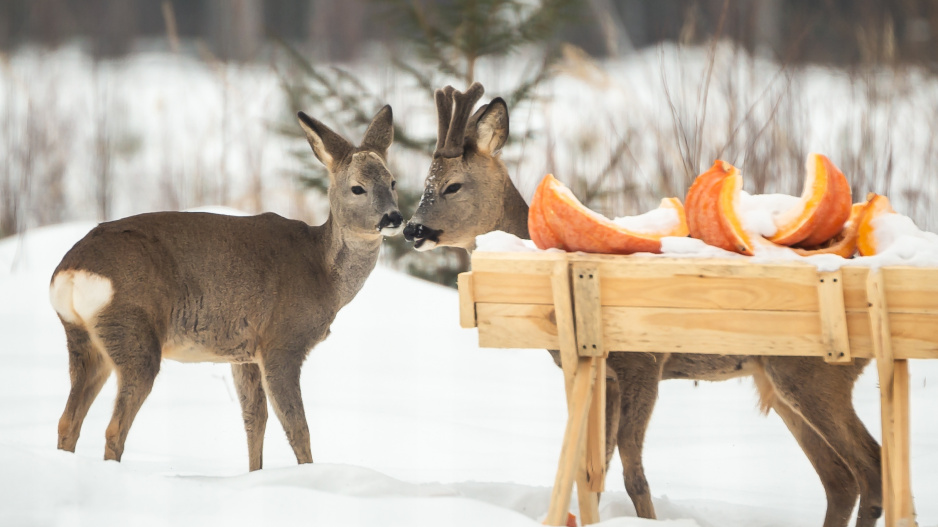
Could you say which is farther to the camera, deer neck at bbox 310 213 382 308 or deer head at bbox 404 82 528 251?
deer neck at bbox 310 213 382 308

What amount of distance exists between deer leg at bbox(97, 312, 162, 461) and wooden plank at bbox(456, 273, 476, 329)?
1.41 m

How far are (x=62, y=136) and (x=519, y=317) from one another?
304 inches

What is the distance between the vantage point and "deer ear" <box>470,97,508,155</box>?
14.8ft

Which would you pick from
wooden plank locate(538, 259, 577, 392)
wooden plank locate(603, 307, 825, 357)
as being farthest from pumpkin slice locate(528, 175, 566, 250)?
wooden plank locate(603, 307, 825, 357)

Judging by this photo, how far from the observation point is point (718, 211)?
343 cm

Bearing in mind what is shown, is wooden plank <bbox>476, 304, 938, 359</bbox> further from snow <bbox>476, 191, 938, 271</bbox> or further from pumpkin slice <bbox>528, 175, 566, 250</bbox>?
pumpkin slice <bbox>528, 175, 566, 250</bbox>

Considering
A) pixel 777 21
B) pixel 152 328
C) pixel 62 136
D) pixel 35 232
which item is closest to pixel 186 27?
pixel 62 136

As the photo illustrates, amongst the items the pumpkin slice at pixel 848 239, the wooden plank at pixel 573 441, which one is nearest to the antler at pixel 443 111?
the wooden plank at pixel 573 441

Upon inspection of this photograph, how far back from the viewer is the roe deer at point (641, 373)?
383 centimetres

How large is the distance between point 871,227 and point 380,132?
2.29 meters

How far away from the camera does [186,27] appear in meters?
15.2

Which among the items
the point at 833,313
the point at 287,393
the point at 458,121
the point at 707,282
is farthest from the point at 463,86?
the point at 833,313

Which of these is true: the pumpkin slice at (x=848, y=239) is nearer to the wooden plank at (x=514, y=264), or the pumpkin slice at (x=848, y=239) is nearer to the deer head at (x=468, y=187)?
the wooden plank at (x=514, y=264)

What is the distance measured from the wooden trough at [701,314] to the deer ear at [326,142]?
1565 millimetres
